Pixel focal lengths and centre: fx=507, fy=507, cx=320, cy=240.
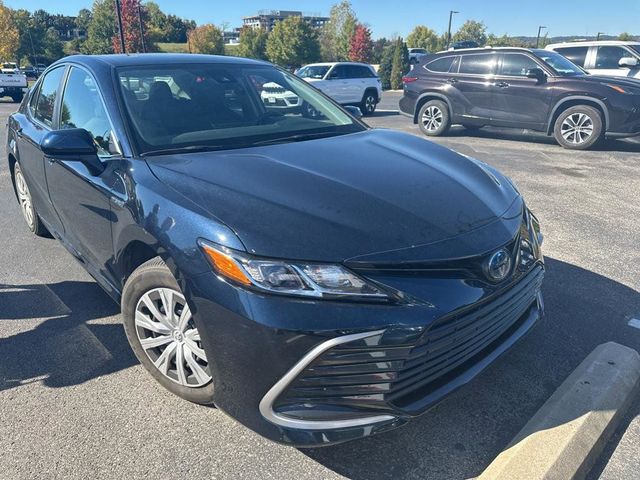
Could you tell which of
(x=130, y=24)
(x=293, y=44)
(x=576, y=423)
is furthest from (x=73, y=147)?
(x=293, y=44)

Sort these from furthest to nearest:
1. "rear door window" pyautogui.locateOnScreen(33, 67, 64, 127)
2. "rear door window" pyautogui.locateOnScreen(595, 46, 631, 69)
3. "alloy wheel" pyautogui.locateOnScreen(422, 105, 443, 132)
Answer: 1. "rear door window" pyautogui.locateOnScreen(595, 46, 631, 69)
2. "alloy wheel" pyautogui.locateOnScreen(422, 105, 443, 132)
3. "rear door window" pyautogui.locateOnScreen(33, 67, 64, 127)

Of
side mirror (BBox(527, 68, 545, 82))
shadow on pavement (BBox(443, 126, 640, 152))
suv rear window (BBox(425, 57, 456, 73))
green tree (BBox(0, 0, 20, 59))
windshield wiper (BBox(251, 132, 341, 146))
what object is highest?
green tree (BBox(0, 0, 20, 59))

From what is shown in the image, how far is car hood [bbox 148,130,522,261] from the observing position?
1.99 m

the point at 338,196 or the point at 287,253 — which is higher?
the point at 338,196

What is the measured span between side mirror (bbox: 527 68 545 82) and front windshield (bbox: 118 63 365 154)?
6.97m

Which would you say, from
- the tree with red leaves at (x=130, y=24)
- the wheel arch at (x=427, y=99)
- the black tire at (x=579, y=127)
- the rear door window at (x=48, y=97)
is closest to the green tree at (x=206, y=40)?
the tree with red leaves at (x=130, y=24)

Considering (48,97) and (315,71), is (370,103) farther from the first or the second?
(48,97)

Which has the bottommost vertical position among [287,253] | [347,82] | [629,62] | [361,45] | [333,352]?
[333,352]

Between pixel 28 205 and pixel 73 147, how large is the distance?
2480 millimetres

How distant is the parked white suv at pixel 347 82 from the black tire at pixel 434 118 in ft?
16.7

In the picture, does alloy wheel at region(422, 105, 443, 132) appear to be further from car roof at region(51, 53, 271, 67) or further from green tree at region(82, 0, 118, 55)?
green tree at region(82, 0, 118, 55)

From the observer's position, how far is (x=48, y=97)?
3.89 meters

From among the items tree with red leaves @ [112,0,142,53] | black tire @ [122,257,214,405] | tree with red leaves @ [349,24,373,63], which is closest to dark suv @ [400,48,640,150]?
black tire @ [122,257,214,405]

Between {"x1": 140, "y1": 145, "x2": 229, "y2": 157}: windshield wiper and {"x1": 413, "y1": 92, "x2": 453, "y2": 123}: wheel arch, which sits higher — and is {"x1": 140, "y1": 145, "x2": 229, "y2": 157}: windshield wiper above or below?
below
